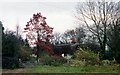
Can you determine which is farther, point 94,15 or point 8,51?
point 94,15

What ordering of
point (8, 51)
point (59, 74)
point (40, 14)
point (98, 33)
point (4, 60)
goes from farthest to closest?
point (98, 33) < point (40, 14) < point (8, 51) < point (4, 60) < point (59, 74)

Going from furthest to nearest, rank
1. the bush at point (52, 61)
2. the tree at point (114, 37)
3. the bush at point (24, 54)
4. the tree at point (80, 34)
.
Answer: the tree at point (80, 34) → the tree at point (114, 37) → the bush at point (24, 54) → the bush at point (52, 61)

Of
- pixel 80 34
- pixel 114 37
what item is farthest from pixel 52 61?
pixel 80 34

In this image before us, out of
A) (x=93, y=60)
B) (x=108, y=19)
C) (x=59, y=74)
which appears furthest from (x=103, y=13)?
(x=59, y=74)

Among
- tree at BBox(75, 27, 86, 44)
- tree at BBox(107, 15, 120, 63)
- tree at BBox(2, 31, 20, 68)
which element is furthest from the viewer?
tree at BBox(75, 27, 86, 44)

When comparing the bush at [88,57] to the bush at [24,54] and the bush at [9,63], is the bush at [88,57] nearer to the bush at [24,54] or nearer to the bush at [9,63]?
the bush at [24,54]

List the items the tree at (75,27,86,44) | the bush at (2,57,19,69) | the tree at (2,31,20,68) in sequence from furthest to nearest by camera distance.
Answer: the tree at (75,27,86,44), the tree at (2,31,20,68), the bush at (2,57,19,69)

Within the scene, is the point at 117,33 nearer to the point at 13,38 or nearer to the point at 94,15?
the point at 94,15

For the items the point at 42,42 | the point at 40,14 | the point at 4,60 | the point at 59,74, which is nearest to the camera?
the point at 59,74

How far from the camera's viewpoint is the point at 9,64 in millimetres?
16656

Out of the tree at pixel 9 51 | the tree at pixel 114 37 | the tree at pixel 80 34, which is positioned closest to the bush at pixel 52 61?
the tree at pixel 9 51

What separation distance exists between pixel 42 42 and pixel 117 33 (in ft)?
18.4

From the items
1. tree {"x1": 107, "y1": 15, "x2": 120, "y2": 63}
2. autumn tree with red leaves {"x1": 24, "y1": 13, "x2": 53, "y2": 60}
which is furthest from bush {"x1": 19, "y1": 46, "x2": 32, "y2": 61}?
tree {"x1": 107, "y1": 15, "x2": 120, "y2": 63}

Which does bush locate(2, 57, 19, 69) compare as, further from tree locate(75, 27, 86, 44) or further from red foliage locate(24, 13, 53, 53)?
tree locate(75, 27, 86, 44)
